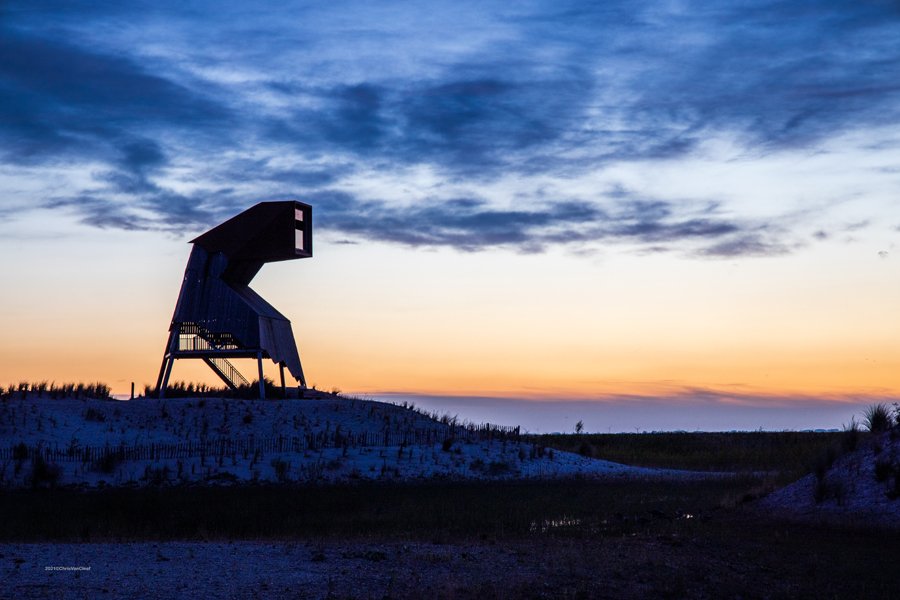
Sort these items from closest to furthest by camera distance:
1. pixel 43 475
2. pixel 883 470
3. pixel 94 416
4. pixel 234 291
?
pixel 883 470, pixel 43 475, pixel 94 416, pixel 234 291

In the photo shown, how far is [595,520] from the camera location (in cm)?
2661

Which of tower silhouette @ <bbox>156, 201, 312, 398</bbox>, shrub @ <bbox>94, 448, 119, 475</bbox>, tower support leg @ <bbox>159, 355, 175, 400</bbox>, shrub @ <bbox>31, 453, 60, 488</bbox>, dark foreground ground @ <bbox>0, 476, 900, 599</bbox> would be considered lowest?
dark foreground ground @ <bbox>0, 476, 900, 599</bbox>

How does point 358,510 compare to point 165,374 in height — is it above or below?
below

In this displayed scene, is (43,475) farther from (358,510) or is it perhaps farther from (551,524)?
(551,524)

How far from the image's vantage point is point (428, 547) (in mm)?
20328

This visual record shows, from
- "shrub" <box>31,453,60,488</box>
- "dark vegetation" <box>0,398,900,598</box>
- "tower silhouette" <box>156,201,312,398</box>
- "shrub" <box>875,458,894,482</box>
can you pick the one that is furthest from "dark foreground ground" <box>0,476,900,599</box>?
"tower silhouette" <box>156,201,312,398</box>

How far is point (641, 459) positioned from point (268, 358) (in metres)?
21.3

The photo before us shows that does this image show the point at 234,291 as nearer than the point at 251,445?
No

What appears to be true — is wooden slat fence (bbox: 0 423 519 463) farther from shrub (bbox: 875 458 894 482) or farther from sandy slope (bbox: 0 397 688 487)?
shrub (bbox: 875 458 894 482)

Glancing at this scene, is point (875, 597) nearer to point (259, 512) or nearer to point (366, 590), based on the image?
point (366, 590)

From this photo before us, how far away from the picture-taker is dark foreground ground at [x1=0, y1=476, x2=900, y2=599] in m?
16.0

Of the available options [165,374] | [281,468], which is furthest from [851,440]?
[165,374]

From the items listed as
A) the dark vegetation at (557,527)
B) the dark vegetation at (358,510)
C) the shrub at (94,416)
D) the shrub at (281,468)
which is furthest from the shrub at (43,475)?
the shrub at (94,416)

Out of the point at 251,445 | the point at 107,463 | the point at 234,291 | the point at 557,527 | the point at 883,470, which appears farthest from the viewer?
the point at 234,291
